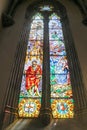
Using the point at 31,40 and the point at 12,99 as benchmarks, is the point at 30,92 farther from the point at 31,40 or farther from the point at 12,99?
the point at 31,40

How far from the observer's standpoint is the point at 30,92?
18.0 ft

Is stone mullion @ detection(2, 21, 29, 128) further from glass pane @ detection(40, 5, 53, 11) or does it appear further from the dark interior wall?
glass pane @ detection(40, 5, 53, 11)

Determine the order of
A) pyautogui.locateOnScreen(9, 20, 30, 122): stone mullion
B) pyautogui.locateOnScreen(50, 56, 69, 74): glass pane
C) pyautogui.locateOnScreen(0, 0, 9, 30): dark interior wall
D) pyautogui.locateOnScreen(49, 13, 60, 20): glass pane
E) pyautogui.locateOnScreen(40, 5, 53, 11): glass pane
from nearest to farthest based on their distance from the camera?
pyautogui.locateOnScreen(9, 20, 30, 122): stone mullion, pyautogui.locateOnScreen(50, 56, 69, 74): glass pane, pyautogui.locateOnScreen(0, 0, 9, 30): dark interior wall, pyautogui.locateOnScreen(49, 13, 60, 20): glass pane, pyautogui.locateOnScreen(40, 5, 53, 11): glass pane

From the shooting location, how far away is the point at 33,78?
5.86m

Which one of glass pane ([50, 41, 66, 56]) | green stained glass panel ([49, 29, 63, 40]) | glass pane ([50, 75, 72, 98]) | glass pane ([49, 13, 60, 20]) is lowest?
glass pane ([50, 75, 72, 98])

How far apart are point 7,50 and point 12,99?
1.88 meters

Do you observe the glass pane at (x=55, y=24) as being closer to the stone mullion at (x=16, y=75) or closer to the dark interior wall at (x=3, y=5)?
the stone mullion at (x=16, y=75)

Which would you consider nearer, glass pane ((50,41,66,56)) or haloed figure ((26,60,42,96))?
haloed figure ((26,60,42,96))

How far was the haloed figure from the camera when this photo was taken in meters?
5.51

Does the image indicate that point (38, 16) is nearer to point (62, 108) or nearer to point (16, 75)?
point (16, 75)

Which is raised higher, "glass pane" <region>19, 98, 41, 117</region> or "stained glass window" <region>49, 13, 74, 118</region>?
"stained glass window" <region>49, 13, 74, 118</region>

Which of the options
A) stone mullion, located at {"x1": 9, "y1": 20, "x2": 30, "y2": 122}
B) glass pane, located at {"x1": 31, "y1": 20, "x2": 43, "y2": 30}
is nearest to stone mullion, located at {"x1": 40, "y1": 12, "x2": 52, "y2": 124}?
glass pane, located at {"x1": 31, "y1": 20, "x2": 43, "y2": 30}

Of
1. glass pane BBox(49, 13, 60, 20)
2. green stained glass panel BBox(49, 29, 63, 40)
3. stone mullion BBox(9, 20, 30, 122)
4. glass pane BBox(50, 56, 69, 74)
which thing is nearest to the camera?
stone mullion BBox(9, 20, 30, 122)

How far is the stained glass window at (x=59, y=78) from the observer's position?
5082mm
